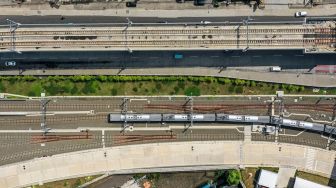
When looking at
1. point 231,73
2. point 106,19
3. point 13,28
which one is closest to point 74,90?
point 106,19

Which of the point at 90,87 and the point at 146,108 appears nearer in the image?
the point at 90,87

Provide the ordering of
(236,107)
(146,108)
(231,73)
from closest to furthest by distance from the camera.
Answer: (231,73), (146,108), (236,107)

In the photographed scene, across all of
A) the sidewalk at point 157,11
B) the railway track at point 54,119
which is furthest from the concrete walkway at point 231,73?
the sidewalk at point 157,11

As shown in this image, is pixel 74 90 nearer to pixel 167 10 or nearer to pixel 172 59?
pixel 172 59

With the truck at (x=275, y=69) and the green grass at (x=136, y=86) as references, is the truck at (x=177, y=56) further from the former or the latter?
the truck at (x=275, y=69)

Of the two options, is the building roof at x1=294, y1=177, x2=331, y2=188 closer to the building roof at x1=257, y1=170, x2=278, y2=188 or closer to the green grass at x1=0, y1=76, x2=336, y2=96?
the building roof at x1=257, y1=170, x2=278, y2=188
